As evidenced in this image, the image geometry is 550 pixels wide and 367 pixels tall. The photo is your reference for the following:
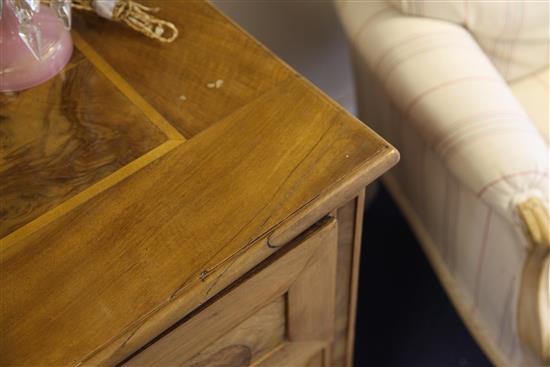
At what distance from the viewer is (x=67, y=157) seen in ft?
1.60

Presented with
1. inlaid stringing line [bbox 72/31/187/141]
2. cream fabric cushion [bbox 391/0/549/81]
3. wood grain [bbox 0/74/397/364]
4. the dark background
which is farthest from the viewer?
the dark background

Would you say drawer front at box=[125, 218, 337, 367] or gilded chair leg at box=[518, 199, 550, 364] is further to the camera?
gilded chair leg at box=[518, 199, 550, 364]

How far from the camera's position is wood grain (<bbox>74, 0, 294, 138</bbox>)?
20.2 inches

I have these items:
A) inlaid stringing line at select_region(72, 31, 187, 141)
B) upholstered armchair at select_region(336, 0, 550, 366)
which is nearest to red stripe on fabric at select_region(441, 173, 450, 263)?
upholstered armchair at select_region(336, 0, 550, 366)

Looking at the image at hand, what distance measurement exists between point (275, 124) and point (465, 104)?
27 cm

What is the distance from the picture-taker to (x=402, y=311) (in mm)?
1092

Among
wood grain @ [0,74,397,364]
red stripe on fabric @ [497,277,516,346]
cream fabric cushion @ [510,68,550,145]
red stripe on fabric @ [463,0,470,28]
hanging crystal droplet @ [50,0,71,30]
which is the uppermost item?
hanging crystal droplet @ [50,0,71,30]

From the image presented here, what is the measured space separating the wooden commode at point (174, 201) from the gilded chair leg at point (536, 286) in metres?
0.19

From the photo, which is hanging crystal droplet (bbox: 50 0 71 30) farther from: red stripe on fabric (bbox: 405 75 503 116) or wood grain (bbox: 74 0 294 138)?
red stripe on fabric (bbox: 405 75 503 116)

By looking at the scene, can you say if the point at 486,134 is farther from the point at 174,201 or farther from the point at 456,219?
the point at 174,201

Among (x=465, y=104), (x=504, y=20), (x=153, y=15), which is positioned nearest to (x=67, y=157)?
(x=153, y=15)

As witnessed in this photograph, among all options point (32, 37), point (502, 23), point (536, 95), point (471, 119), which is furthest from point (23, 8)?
point (536, 95)

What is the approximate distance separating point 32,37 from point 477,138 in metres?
0.45

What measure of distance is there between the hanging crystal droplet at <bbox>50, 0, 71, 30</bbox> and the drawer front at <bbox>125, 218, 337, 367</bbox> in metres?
0.29
